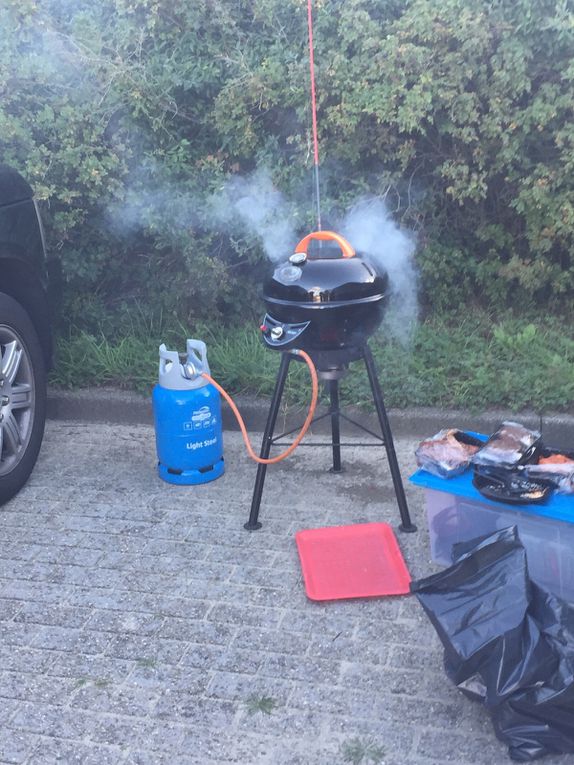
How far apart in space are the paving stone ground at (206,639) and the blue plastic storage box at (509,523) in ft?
0.67

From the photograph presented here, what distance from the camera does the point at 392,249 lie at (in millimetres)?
5090

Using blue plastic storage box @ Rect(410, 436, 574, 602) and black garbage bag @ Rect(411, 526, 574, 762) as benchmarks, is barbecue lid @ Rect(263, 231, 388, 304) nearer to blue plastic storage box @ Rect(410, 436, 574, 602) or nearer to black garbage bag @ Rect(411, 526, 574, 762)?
blue plastic storage box @ Rect(410, 436, 574, 602)

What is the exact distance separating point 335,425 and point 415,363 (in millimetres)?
1012

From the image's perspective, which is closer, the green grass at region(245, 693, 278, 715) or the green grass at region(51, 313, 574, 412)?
the green grass at region(245, 693, 278, 715)

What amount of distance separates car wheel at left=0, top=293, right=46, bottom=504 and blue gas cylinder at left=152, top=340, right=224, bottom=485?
60 cm

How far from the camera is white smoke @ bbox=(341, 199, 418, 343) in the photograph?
4.94 metres

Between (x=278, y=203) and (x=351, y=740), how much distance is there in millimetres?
3263

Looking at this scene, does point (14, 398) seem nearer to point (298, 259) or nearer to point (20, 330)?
point (20, 330)

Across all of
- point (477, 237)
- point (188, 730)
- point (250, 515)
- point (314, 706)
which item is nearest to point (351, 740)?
point (314, 706)

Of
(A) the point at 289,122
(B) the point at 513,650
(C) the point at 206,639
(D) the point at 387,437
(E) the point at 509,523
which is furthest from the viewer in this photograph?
(A) the point at 289,122

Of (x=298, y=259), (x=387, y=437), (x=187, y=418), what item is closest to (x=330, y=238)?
(x=298, y=259)

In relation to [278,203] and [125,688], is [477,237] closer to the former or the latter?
[278,203]

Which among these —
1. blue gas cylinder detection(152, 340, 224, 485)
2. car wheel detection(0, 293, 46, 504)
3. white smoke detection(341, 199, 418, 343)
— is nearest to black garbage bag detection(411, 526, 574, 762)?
blue gas cylinder detection(152, 340, 224, 485)

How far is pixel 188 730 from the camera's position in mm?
2449
